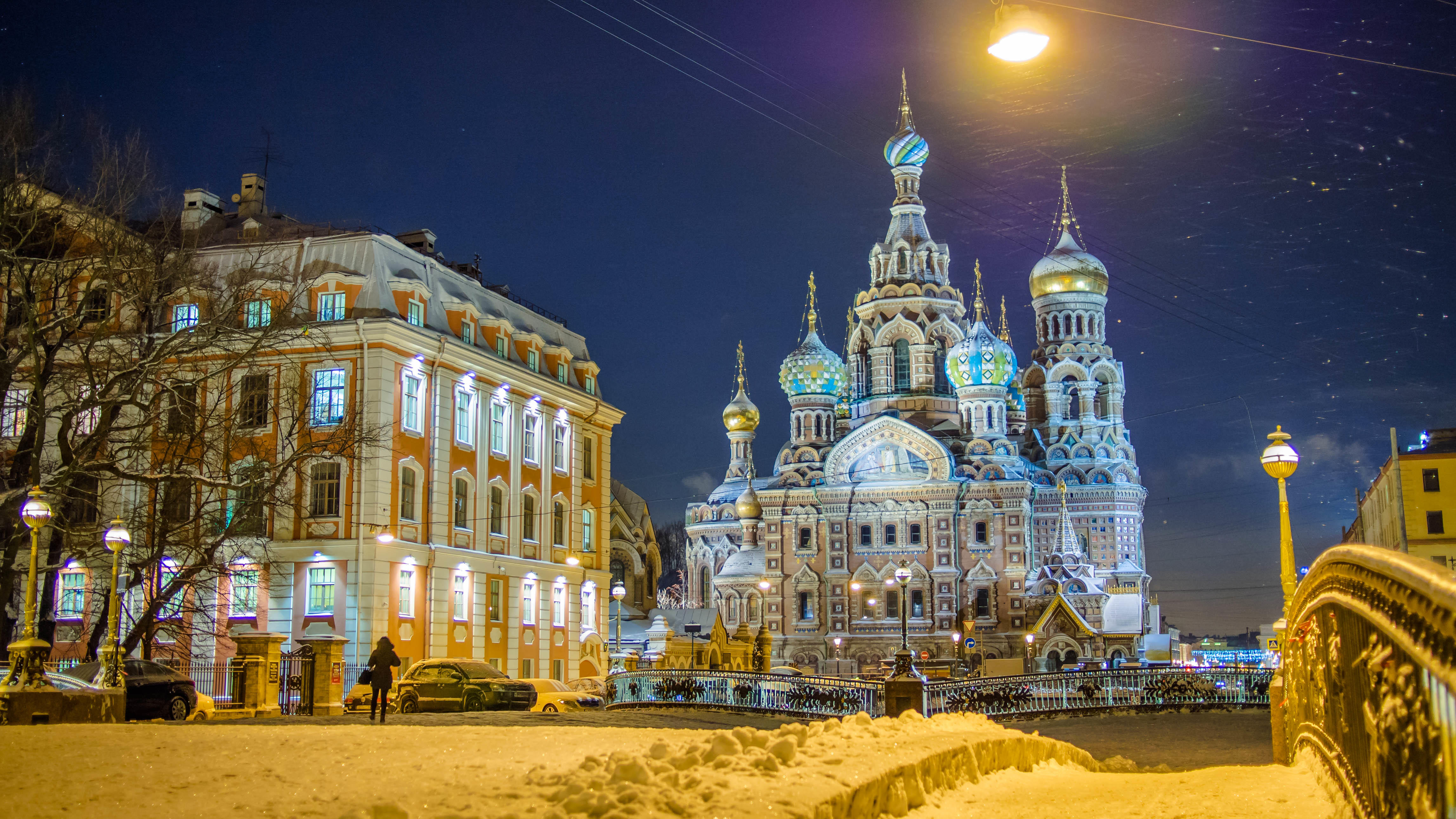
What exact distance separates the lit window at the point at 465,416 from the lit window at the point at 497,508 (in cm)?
180

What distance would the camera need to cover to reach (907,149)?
261 feet

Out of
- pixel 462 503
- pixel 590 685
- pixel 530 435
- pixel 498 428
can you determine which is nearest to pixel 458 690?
pixel 590 685

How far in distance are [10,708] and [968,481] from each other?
5785cm

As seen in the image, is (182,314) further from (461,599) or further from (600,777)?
(600,777)

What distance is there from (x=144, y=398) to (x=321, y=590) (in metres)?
6.56

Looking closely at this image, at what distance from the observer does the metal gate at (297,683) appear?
24.8 m

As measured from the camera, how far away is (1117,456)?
77062 mm

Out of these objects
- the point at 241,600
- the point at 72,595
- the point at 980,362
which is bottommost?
the point at 241,600

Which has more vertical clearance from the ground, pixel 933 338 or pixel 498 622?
pixel 933 338

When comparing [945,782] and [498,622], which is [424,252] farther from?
[945,782]

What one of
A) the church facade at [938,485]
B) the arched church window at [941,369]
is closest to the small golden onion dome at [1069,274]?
the church facade at [938,485]

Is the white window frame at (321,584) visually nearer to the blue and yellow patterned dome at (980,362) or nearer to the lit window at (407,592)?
the lit window at (407,592)

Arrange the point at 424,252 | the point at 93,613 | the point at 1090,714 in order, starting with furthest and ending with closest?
1. the point at 424,252
2. the point at 93,613
3. the point at 1090,714

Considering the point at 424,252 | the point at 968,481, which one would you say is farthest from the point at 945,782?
the point at 968,481
